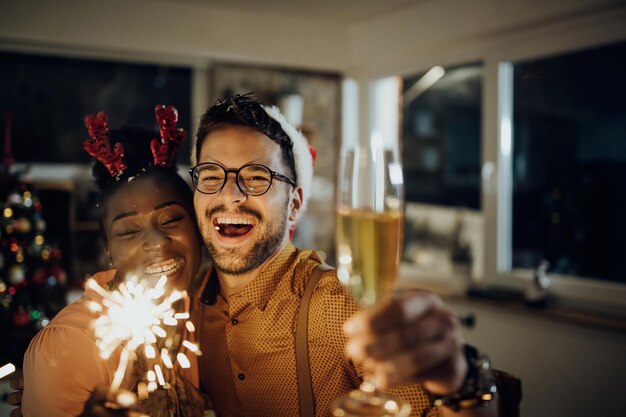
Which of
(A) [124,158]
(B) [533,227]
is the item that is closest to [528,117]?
(B) [533,227]

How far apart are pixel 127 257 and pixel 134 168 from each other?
10.3 inches

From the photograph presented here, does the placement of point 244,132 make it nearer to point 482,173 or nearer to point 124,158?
point 124,158

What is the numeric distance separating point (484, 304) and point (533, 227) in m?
0.64

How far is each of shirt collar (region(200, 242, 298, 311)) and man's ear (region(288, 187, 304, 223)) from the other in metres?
0.10

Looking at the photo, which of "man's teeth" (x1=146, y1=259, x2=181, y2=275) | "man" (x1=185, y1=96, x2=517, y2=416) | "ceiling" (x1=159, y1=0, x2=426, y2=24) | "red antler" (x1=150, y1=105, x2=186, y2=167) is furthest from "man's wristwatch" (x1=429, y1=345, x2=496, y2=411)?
"ceiling" (x1=159, y1=0, x2=426, y2=24)

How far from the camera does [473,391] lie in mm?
1015

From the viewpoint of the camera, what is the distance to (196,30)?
14.5 feet

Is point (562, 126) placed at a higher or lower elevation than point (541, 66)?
lower

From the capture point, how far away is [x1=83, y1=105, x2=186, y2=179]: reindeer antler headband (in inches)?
59.6

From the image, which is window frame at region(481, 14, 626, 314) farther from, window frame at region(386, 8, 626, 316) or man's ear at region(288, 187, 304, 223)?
man's ear at region(288, 187, 304, 223)

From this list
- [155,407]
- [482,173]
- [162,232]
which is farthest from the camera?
[482,173]

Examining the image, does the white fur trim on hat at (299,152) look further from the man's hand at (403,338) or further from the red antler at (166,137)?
the man's hand at (403,338)

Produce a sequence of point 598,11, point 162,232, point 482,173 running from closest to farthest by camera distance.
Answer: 1. point 162,232
2. point 598,11
3. point 482,173

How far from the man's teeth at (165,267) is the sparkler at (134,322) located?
0.03 metres
